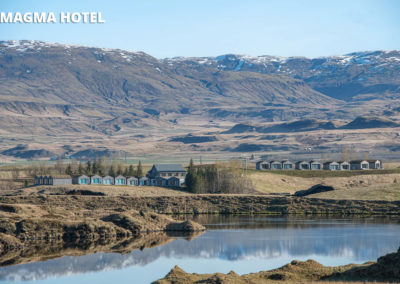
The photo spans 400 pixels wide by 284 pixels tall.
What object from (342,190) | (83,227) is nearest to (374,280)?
(83,227)

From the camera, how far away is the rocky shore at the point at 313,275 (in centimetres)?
3828

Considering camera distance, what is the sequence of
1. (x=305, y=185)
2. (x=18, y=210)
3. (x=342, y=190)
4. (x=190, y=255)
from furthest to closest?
(x=305, y=185) < (x=342, y=190) < (x=18, y=210) < (x=190, y=255)

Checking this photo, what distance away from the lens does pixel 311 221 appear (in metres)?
80.8

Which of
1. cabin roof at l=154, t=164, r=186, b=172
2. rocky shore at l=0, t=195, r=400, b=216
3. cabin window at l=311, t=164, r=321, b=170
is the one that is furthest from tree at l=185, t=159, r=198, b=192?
cabin window at l=311, t=164, r=321, b=170

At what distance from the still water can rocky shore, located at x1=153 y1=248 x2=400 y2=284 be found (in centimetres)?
482

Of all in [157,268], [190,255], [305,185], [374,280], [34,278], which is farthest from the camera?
[305,185]

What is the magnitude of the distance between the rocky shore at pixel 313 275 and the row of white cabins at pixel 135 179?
7889cm

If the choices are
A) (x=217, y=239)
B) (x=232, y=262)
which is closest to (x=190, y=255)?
(x=232, y=262)

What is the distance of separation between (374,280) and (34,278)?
2320 centimetres

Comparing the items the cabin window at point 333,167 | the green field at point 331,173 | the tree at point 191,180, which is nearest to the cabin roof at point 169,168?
the tree at point 191,180

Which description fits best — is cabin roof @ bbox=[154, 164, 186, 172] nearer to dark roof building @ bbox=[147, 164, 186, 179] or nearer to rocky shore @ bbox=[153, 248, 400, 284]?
dark roof building @ bbox=[147, 164, 186, 179]

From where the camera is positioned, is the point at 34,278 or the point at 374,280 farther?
the point at 34,278

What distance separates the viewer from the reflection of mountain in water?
166 ft

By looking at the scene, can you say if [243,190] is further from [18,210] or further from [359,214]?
[18,210]
